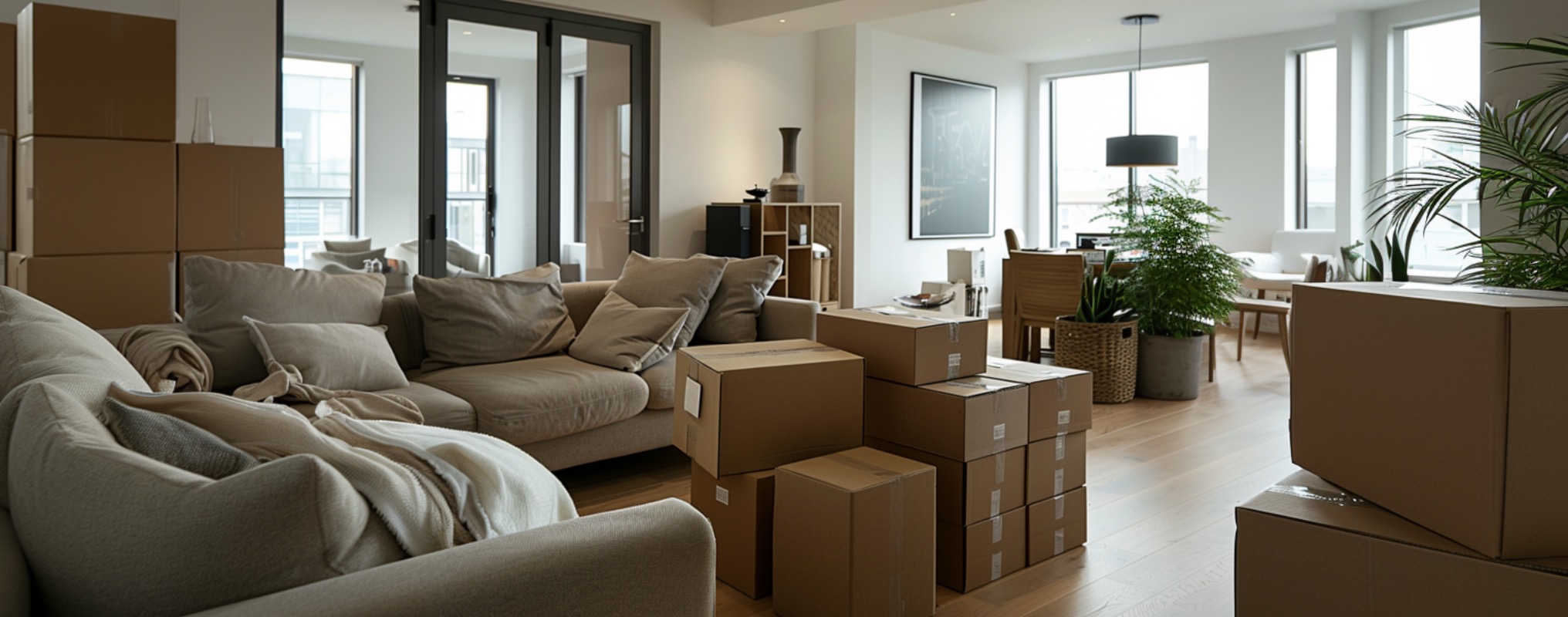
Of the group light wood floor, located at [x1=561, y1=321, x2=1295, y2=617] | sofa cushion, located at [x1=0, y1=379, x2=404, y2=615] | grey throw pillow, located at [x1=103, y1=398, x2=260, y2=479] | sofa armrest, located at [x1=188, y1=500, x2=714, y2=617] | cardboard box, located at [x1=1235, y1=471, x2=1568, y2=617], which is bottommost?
light wood floor, located at [x1=561, y1=321, x2=1295, y2=617]

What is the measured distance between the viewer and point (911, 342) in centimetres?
267

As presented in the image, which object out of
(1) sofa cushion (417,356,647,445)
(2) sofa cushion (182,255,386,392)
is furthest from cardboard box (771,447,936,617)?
(2) sofa cushion (182,255,386,392)

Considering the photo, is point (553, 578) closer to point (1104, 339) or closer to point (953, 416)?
point (953, 416)

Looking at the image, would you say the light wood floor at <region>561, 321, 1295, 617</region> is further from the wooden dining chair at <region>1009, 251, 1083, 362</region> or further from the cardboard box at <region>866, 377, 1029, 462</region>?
the wooden dining chair at <region>1009, 251, 1083, 362</region>

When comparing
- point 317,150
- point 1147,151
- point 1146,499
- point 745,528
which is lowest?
point 1146,499

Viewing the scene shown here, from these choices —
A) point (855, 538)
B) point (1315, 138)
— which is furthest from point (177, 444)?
point (1315, 138)

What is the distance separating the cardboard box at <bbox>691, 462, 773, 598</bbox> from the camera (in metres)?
2.53

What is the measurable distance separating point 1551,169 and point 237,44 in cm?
544

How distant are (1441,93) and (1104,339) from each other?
14.0 feet

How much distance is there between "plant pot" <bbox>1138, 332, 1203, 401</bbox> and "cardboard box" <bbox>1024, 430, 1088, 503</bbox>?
2.57 m

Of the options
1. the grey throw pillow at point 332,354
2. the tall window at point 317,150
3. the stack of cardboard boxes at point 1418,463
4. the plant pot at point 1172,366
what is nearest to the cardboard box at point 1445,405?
the stack of cardboard boxes at point 1418,463

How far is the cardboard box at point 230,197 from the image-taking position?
3.73m

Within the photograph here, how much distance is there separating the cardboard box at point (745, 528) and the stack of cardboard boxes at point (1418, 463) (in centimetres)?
118

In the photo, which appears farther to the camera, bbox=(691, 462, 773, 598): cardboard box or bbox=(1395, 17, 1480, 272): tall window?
bbox=(1395, 17, 1480, 272): tall window
